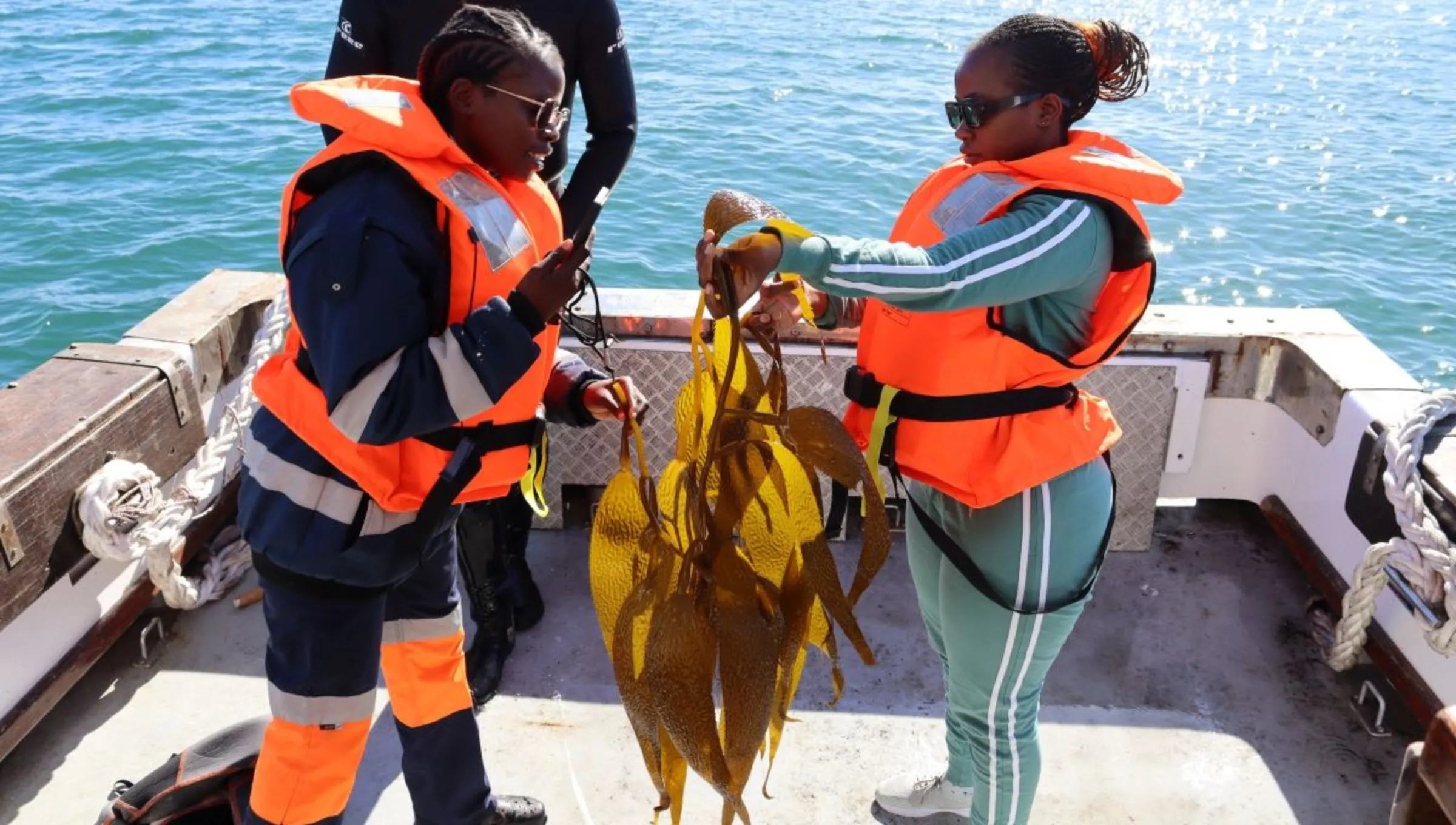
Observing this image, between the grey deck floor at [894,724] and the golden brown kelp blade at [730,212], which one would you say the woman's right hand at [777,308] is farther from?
the grey deck floor at [894,724]

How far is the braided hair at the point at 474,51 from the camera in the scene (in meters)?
2.00

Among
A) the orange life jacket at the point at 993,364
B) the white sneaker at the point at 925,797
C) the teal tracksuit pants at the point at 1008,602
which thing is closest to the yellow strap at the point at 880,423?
the orange life jacket at the point at 993,364

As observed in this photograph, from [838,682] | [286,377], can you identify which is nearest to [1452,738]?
[838,682]

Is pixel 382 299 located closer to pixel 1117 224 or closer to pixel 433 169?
pixel 433 169

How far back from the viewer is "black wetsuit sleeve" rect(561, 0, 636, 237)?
333cm

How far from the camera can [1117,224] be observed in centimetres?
→ 204

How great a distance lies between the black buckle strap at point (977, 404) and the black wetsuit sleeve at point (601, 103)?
4.58 feet

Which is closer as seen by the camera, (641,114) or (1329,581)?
(1329,581)

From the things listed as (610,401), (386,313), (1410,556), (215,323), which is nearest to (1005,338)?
(610,401)

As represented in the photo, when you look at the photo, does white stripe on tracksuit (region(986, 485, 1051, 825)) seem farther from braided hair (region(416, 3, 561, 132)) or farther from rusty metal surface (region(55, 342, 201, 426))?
rusty metal surface (region(55, 342, 201, 426))

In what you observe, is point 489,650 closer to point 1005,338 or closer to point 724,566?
point 724,566

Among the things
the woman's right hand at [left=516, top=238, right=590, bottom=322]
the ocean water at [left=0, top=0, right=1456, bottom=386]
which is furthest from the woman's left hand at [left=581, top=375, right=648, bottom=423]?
the ocean water at [left=0, top=0, right=1456, bottom=386]

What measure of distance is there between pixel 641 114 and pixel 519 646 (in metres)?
9.82

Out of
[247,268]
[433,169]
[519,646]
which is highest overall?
[433,169]
